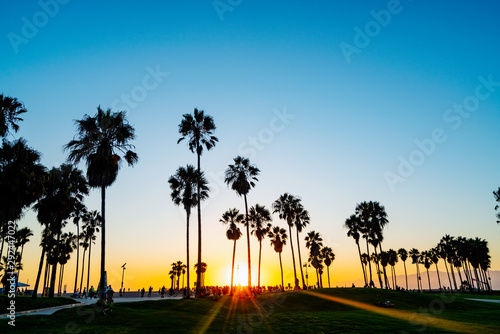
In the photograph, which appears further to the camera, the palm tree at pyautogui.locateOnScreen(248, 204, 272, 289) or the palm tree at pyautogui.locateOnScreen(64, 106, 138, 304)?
the palm tree at pyautogui.locateOnScreen(248, 204, 272, 289)

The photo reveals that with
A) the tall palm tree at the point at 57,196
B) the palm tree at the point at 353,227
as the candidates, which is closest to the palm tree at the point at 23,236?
the tall palm tree at the point at 57,196

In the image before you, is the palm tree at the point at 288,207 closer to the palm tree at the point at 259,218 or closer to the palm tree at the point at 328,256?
the palm tree at the point at 259,218

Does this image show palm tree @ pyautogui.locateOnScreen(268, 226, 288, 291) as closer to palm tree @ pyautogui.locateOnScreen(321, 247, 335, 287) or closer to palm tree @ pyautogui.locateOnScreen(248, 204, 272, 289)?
palm tree @ pyautogui.locateOnScreen(248, 204, 272, 289)

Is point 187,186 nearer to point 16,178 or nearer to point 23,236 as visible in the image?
point 16,178

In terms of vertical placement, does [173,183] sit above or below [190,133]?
below

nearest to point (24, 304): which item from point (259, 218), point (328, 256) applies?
point (259, 218)

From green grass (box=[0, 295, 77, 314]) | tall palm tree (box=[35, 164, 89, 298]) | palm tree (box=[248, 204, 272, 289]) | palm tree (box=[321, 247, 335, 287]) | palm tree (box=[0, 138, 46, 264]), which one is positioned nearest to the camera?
green grass (box=[0, 295, 77, 314])

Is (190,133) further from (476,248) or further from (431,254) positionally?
(431,254)

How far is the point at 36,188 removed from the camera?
31.5 m

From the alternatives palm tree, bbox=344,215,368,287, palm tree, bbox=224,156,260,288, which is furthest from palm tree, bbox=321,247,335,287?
palm tree, bbox=224,156,260,288

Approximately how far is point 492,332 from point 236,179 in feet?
123

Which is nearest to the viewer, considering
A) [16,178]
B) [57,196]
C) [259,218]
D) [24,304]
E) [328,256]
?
[24,304]

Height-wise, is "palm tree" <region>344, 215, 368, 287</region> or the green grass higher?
"palm tree" <region>344, 215, 368, 287</region>

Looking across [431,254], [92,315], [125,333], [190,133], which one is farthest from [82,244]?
[431,254]
